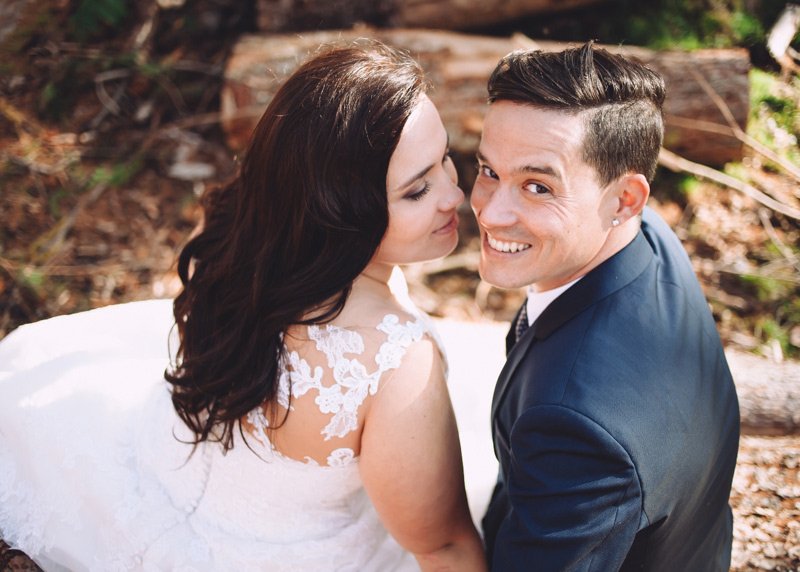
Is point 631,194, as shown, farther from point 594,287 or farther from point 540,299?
point 540,299

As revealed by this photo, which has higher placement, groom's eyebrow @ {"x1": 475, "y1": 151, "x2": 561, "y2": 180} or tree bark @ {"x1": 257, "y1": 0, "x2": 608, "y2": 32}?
groom's eyebrow @ {"x1": 475, "y1": 151, "x2": 561, "y2": 180}

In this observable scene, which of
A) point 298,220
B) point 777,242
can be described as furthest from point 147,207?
point 777,242

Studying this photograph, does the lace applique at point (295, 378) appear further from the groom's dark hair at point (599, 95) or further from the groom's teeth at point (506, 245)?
the groom's dark hair at point (599, 95)

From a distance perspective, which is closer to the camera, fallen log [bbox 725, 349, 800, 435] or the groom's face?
the groom's face

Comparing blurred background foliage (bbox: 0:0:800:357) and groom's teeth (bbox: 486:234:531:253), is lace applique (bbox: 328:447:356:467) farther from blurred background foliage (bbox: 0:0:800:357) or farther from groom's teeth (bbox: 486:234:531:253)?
blurred background foliage (bbox: 0:0:800:357)

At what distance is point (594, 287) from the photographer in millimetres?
2051

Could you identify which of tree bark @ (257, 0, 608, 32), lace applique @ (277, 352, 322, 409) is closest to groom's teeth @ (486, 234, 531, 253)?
lace applique @ (277, 352, 322, 409)

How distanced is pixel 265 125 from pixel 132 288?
8.62 ft

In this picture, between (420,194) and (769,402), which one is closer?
(420,194)

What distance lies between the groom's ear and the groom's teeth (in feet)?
0.96

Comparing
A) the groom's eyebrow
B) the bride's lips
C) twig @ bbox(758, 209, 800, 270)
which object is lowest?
twig @ bbox(758, 209, 800, 270)

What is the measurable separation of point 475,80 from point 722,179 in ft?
5.43

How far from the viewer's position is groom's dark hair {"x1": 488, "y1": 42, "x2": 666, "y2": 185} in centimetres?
203

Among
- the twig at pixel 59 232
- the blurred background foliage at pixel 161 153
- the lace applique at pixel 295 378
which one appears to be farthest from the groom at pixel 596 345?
the twig at pixel 59 232
